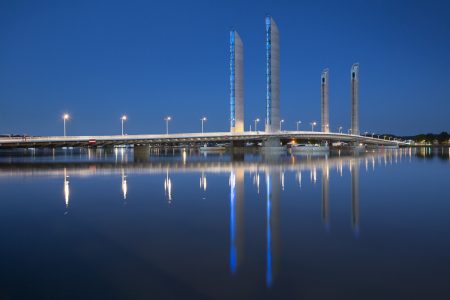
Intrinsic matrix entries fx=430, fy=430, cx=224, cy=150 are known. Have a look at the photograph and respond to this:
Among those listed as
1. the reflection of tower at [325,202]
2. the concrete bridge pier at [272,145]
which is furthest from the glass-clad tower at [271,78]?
the reflection of tower at [325,202]

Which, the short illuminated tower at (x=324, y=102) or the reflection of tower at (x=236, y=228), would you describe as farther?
the short illuminated tower at (x=324, y=102)

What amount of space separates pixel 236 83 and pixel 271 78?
6.92 meters

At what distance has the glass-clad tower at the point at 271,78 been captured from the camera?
241ft

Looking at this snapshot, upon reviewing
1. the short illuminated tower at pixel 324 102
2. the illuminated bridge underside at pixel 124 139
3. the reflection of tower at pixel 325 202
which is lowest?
Result: the reflection of tower at pixel 325 202

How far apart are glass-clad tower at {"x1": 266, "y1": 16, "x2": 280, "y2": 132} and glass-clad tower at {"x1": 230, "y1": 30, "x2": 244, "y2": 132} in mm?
5284

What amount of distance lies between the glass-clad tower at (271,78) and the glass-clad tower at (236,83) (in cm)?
528

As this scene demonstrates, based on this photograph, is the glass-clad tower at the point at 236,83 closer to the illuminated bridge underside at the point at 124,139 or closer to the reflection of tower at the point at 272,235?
the illuminated bridge underside at the point at 124,139

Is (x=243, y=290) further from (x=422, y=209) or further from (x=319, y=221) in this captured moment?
(x=422, y=209)

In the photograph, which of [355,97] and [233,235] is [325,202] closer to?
[233,235]

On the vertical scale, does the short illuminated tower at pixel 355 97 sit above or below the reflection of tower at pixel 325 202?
→ above

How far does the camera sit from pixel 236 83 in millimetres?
77125

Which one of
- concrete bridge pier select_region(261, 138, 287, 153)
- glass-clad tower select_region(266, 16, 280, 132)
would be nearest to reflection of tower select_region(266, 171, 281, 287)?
concrete bridge pier select_region(261, 138, 287, 153)

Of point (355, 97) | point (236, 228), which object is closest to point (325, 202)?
point (236, 228)

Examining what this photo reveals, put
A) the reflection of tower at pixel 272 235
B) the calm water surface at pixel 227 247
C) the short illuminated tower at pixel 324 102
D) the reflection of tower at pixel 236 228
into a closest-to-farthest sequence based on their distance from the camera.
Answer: the calm water surface at pixel 227 247 < the reflection of tower at pixel 272 235 < the reflection of tower at pixel 236 228 < the short illuminated tower at pixel 324 102
